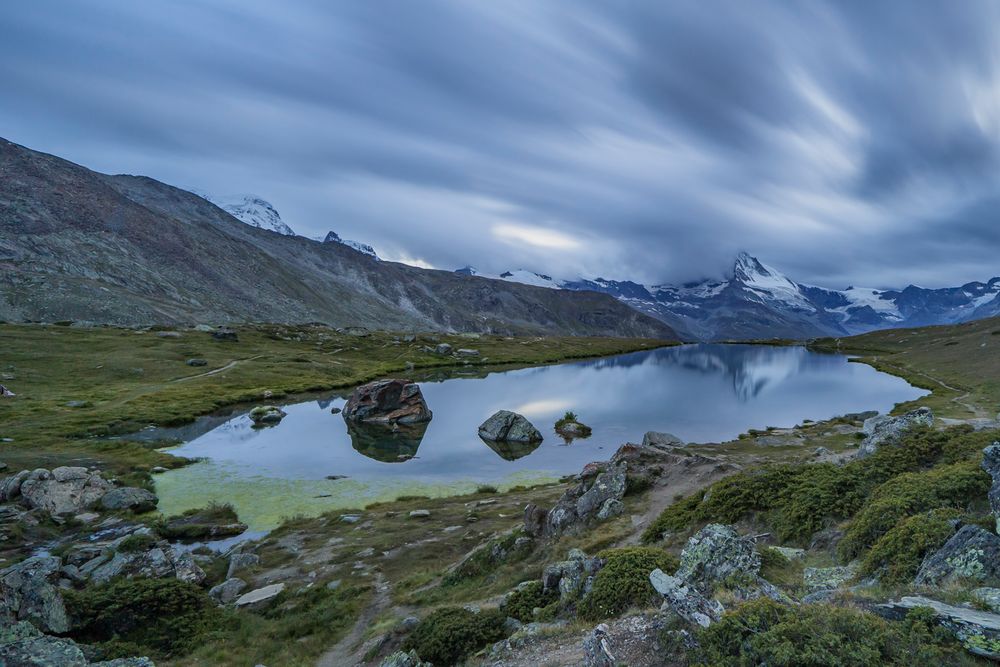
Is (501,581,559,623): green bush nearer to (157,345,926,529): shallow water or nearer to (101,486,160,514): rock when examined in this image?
(157,345,926,529): shallow water

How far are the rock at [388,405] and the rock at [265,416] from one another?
9110mm

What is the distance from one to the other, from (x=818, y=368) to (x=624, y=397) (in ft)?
318

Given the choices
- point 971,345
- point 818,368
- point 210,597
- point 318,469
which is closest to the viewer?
point 210,597

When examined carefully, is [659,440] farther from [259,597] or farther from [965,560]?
[965,560]

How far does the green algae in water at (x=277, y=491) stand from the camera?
119 feet

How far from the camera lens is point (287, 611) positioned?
68.8ft

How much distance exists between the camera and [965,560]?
972cm

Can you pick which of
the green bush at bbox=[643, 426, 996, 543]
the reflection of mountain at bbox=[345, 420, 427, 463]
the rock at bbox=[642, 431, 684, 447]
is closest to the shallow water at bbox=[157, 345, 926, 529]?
the reflection of mountain at bbox=[345, 420, 427, 463]

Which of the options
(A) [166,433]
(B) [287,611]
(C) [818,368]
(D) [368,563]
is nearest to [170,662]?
(B) [287,611]

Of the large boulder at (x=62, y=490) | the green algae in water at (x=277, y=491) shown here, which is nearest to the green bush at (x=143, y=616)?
the green algae in water at (x=277, y=491)

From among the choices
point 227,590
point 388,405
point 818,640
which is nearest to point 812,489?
point 818,640

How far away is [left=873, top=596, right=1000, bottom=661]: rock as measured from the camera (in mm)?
7090

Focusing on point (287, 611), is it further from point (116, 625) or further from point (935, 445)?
point (935, 445)

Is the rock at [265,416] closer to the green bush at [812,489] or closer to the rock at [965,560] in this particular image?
the green bush at [812,489]
